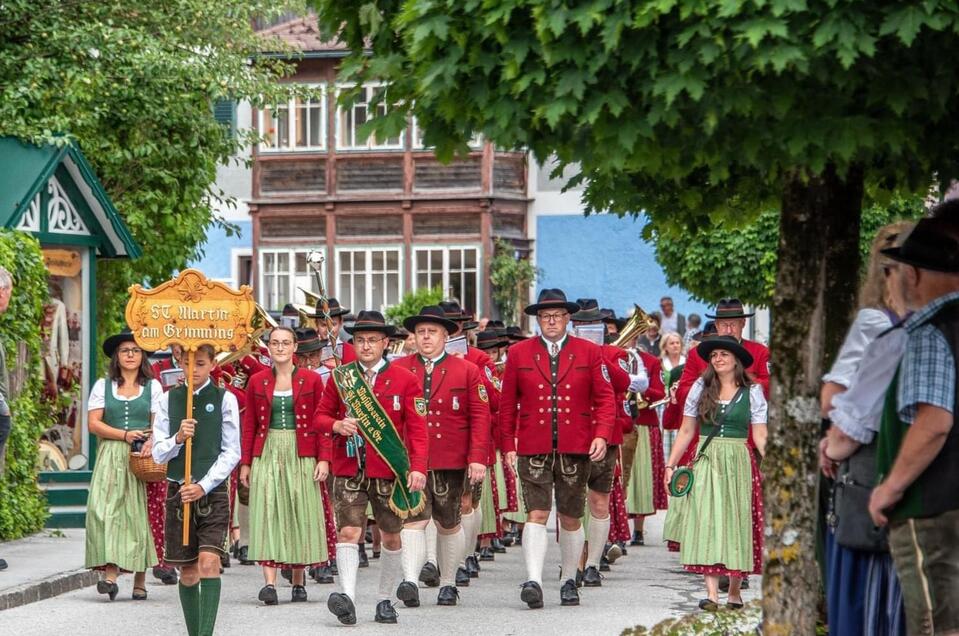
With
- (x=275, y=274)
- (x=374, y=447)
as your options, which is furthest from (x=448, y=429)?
(x=275, y=274)

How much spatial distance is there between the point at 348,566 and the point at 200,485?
5.18 feet

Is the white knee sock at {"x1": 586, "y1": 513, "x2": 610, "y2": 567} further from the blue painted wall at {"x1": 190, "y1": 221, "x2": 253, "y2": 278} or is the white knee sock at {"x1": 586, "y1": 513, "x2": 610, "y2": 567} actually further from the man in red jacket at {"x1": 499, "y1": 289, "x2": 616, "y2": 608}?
the blue painted wall at {"x1": 190, "y1": 221, "x2": 253, "y2": 278}

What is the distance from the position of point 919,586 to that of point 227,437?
5001 mm

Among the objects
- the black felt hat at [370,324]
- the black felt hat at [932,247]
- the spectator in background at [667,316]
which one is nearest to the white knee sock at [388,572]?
the black felt hat at [370,324]

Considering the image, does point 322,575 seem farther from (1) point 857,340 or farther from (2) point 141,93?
(2) point 141,93

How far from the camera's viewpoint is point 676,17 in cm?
549

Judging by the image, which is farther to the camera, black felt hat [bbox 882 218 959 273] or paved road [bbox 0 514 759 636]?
paved road [bbox 0 514 759 636]

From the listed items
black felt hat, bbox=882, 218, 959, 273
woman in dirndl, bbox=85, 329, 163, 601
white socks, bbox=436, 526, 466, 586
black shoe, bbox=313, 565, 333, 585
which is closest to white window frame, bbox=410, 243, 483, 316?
black shoe, bbox=313, 565, 333, 585

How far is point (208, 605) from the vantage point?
9695mm

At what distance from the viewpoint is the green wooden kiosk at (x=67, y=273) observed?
17.1 meters

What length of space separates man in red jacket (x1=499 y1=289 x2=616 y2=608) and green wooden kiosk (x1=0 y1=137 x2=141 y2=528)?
6211mm

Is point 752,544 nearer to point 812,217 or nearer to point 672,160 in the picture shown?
point 812,217

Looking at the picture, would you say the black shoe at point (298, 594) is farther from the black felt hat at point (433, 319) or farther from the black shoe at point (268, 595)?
the black felt hat at point (433, 319)

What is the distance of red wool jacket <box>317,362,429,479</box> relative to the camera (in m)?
11.4
